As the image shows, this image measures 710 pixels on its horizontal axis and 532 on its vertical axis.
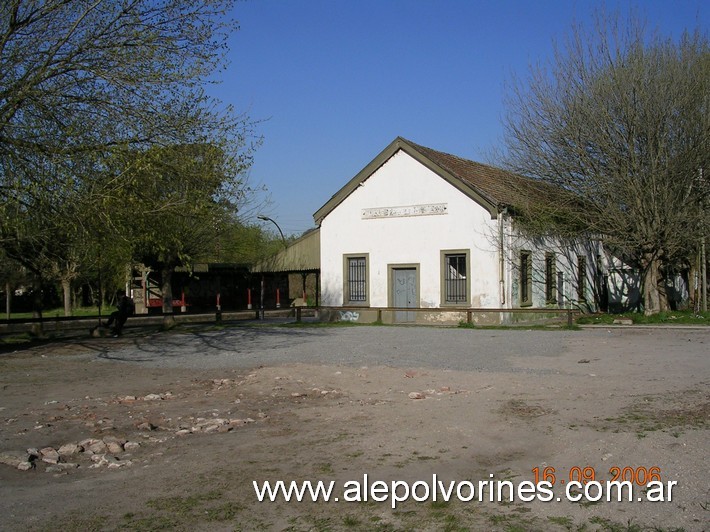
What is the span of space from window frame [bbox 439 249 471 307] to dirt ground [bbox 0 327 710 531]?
34.6 ft

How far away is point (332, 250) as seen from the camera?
3067cm

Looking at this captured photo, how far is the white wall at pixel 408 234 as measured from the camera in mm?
27156

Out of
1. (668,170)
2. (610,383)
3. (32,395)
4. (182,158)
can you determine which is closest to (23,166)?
(182,158)

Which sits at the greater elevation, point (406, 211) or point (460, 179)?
point (460, 179)

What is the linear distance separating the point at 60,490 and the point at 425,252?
22.5m

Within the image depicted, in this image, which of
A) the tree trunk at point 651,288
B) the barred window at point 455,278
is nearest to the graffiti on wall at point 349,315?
the barred window at point 455,278

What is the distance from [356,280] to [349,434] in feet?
70.9

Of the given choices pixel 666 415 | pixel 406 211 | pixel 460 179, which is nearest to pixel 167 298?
pixel 406 211

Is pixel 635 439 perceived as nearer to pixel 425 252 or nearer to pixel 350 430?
pixel 350 430

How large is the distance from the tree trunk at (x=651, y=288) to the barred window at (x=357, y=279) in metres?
10.7

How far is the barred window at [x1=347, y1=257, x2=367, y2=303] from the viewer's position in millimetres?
29906

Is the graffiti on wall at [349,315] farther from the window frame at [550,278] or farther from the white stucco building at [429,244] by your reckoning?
the window frame at [550,278]

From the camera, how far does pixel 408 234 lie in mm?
28719

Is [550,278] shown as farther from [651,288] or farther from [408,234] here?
[408,234]
